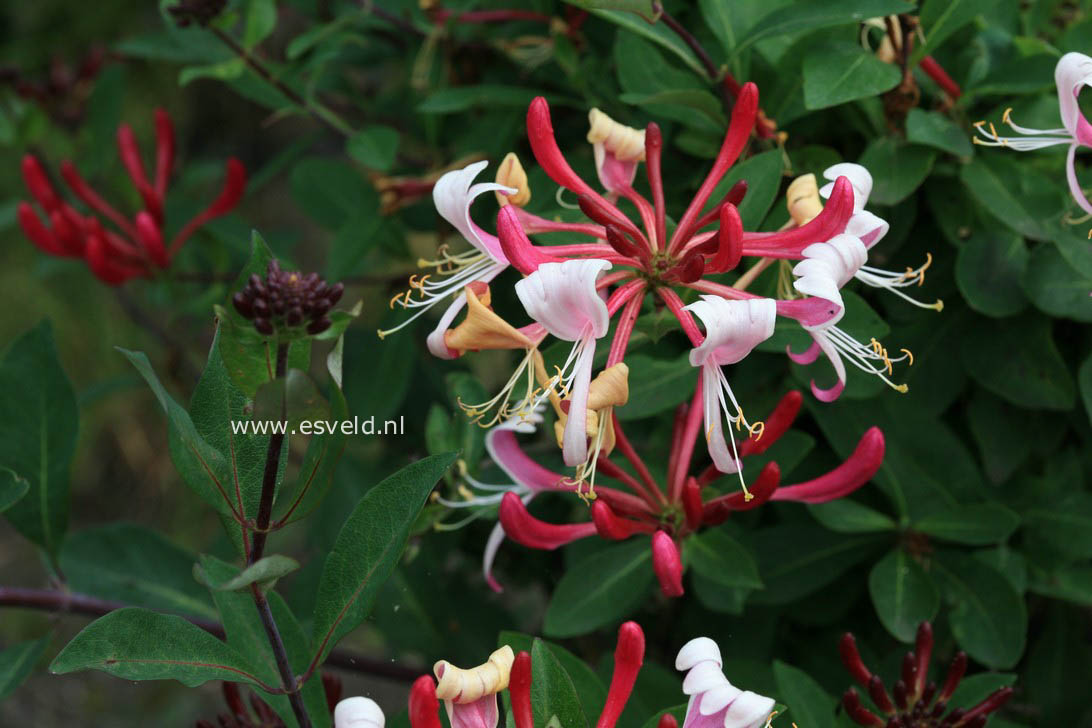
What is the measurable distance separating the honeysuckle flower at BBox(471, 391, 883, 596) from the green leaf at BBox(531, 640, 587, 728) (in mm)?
76

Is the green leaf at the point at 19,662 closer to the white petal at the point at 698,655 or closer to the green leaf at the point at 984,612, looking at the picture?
the white petal at the point at 698,655

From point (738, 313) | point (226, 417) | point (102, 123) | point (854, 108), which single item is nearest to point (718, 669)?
point (738, 313)

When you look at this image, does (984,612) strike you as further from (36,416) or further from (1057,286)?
(36,416)

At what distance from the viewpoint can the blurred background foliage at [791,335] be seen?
0.79m

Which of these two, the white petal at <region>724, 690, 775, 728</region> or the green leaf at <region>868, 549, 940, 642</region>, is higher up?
the white petal at <region>724, 690, 775, 728</region>

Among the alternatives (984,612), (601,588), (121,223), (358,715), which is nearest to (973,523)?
(984,612)

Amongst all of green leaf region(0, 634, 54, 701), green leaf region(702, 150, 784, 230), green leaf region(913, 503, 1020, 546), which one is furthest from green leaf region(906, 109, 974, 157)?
green leaf region(0, 634, 54, 701)

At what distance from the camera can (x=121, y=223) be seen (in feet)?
4.03

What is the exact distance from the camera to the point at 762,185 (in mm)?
693

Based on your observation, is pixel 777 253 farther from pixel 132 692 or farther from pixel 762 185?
pixel 132 692

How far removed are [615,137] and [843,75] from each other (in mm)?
186

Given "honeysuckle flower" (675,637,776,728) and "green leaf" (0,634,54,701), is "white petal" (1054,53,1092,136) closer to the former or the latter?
"honeysuckle flower" (675,637,776,728)

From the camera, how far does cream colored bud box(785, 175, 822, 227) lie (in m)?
0.63

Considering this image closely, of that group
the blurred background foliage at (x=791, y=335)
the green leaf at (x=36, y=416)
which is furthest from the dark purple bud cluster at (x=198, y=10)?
the green leaf at (x=36, y=416)
